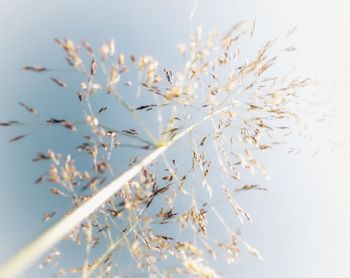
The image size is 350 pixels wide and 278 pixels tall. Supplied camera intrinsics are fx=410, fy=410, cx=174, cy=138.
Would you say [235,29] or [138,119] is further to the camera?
[235,29]

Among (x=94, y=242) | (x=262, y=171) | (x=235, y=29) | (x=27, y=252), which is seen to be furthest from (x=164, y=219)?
(x=235, y=29)

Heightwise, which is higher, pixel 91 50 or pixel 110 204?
pixel 91 50

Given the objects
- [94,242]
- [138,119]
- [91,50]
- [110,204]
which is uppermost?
[91,50]

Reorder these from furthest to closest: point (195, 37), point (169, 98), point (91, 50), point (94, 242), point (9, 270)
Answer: point (94, 242)
point (195, 37)
point (169, 98)
point (91, 50)
point (9, 270)

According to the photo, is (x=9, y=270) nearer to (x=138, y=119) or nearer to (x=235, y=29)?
(x=138, y=119)

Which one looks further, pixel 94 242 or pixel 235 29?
pixel 94 242

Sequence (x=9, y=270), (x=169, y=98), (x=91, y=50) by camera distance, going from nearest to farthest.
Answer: (x=9, y=270) < (x=91, y=50) < (x=169, y=98)

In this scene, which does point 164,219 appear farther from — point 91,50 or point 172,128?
point 91,50

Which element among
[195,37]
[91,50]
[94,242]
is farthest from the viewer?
[94,242]

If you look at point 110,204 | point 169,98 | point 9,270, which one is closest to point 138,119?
point 169,98
